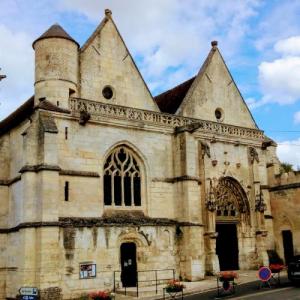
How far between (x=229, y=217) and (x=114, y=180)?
780 centimetres

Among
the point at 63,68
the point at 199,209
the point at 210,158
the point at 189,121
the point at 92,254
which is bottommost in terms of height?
the point at 92,254

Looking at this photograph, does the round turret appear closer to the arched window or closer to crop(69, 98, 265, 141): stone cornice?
crop(69, 98, 265, 141): stone cornice

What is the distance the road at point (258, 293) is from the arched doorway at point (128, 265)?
3.79 m

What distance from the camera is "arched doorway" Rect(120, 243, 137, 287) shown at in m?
21.9

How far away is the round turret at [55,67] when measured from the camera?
71.5 feet

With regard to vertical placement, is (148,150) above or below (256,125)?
below

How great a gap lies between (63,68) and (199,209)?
32.6 feet

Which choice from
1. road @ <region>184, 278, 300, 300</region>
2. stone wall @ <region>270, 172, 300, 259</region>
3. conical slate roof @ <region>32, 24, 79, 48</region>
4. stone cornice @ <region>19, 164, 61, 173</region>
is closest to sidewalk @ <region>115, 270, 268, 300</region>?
road @ <region>184, 278, 300, 300</region>

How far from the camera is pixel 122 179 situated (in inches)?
908

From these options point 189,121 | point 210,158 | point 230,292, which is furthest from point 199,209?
point 230,292

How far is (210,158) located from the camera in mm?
26188

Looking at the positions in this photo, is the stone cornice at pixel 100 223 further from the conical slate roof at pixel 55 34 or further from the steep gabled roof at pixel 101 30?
the conical slate roof at pixel 55 34

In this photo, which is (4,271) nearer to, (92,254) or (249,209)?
(92,254)

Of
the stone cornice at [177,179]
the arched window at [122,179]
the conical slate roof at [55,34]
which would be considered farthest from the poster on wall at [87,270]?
the conical slate roof at [55,34]
